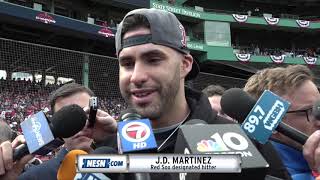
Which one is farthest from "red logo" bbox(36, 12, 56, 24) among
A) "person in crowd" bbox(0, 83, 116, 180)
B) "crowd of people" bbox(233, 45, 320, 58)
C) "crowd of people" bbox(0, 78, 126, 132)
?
"person in crowd" bbox(0, 83, 116, 180)

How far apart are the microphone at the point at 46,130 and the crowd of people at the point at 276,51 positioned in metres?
20.4

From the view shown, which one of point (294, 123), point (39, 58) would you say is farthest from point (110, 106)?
point (294, 123)

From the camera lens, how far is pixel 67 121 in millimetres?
1209

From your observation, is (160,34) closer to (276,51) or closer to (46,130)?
(46,130)

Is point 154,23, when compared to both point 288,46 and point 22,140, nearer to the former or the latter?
point 22,140

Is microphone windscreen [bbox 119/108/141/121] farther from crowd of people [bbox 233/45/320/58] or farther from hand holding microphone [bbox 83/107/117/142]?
crowd of people [bbox 233/45/320/58]

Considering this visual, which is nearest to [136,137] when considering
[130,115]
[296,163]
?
[130,115]

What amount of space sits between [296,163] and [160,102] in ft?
1.83

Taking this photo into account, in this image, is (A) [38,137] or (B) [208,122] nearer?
(A) [38,137]

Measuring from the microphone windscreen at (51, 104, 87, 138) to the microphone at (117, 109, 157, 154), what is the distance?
0.20 metres

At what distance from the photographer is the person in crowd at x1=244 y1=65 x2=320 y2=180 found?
1521 mm

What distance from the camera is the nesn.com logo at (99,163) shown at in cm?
→ 83

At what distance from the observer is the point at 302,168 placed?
1523 mm

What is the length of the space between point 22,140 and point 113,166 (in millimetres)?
440
